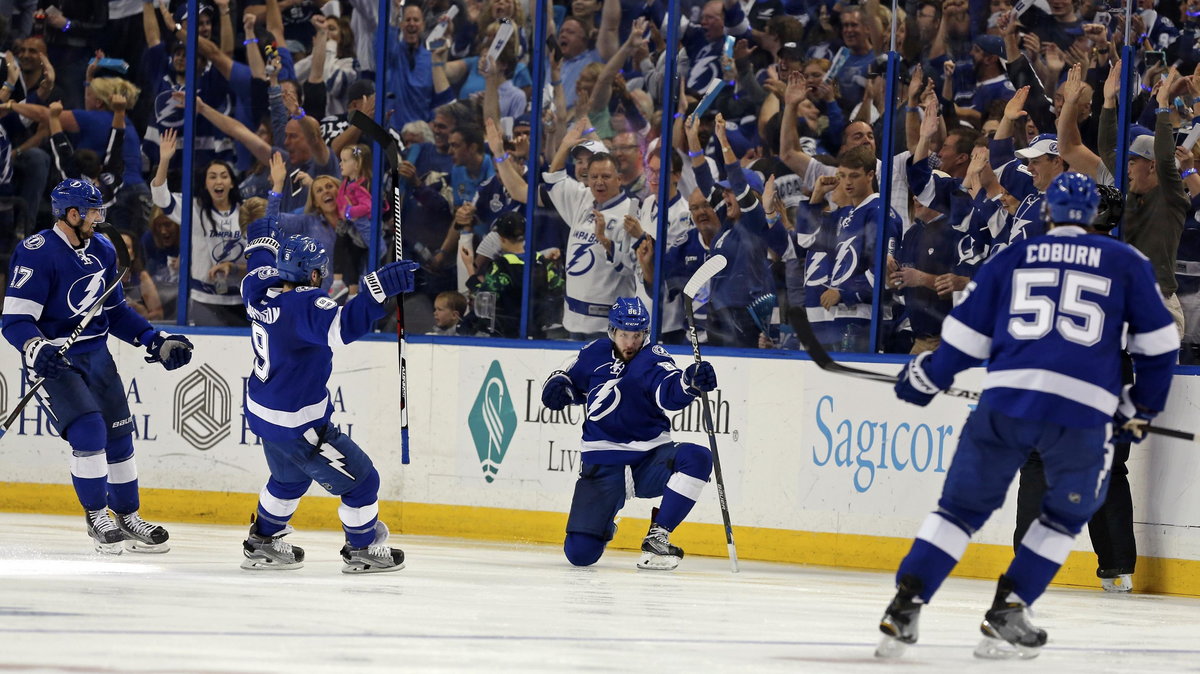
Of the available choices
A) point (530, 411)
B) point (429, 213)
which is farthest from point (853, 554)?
point (429, 213)

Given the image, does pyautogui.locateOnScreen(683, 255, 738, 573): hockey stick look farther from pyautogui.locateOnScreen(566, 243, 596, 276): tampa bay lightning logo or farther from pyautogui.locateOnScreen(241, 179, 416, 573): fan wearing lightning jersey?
pyautogui.locateOnScreen(566, 243, 596, 276): tampa bay lightning logo

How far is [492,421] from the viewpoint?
25.8 ft

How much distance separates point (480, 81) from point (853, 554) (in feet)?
10.6

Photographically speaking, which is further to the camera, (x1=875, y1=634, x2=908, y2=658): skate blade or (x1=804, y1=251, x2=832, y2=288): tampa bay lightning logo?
(x1=804, y1=251, x2=832, y2=288): tampa bay lightning logo

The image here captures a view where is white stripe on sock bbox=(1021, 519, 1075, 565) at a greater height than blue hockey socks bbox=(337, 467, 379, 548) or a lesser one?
greater

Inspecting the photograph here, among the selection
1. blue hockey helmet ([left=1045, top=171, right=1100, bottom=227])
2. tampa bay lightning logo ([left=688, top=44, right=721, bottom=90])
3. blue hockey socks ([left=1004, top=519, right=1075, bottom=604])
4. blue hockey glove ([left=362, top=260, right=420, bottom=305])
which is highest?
tampa bay lightning logo ([left=688, top=44, right=721, bottom=90])

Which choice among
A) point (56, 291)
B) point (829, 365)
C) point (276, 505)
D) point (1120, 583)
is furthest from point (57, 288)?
point (1120, 583)

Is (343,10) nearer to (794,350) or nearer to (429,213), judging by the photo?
(429,213)

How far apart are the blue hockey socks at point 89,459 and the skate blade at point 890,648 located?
347 cm

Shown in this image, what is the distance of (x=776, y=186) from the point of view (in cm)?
797

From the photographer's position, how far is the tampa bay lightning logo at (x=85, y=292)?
6.28m

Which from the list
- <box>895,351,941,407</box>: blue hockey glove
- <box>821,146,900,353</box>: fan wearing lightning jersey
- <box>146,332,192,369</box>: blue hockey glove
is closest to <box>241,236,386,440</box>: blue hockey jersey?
<box>146,332,192,369</box>: blue hockey glove

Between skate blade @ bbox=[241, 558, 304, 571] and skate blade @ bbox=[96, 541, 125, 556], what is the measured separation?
60 centimetres

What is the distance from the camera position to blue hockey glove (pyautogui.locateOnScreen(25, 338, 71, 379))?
5.99 metres
